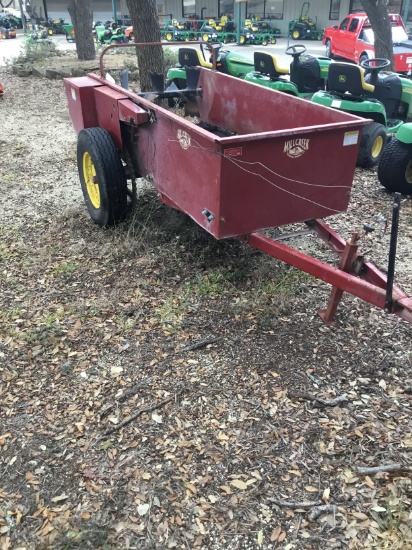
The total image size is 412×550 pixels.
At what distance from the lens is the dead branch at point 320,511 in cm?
225

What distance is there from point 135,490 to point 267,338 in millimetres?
1308

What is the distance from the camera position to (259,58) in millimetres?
7395

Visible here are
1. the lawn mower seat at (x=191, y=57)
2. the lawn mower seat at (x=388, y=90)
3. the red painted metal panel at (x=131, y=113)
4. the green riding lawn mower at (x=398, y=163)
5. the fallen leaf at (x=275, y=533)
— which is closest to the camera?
the fallen leaf at (x=275, y=533)

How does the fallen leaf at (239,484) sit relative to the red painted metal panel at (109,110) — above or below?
below

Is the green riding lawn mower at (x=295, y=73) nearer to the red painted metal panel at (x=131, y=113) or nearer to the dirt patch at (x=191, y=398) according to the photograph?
the dirt patch at (x=191, y=398)

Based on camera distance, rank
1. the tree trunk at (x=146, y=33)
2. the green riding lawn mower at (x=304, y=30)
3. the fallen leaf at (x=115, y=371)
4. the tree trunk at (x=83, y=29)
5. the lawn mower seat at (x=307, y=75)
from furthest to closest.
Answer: the green riding lawn mower at (x=304, y=30) → the tree trunk at (x=83, y=29) → the tree trunk at (x=146, y=33) → the lawn mower seat at (x=307, y=75) → the fallen leaf at (x=115, y=371)

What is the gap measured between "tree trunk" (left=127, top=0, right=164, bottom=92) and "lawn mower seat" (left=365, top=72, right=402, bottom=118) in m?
3.27

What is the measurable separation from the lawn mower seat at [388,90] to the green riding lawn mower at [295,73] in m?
0.86

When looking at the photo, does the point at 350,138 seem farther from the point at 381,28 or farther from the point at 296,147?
the point at 381,28

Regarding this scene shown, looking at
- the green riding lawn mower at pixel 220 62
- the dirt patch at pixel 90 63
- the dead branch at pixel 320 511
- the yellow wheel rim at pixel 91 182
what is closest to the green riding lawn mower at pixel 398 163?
the yellow wheel rim at pixel 91 182

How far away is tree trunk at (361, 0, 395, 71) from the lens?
10336mm

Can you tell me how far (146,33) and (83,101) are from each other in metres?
4.19

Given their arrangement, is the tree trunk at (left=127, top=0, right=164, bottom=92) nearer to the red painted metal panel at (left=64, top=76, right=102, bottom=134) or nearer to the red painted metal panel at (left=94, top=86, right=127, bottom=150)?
the red painted metal panel at (left=64, top=76, right=102, bottom=134)

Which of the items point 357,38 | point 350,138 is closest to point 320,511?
point 350,138
